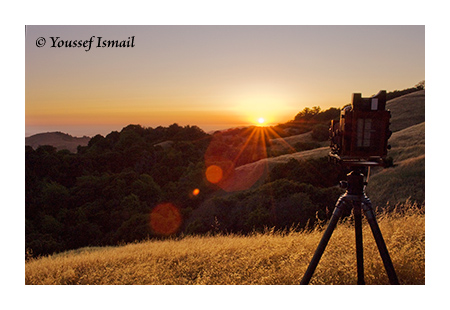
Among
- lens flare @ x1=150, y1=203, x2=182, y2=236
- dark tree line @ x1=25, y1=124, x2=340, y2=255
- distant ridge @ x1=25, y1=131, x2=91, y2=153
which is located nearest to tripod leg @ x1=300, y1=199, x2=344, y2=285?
dark tree line @ x1=25, y1=124, x2=340, y2=255

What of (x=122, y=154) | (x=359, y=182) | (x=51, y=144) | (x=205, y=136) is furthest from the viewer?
(x=205, y=136)

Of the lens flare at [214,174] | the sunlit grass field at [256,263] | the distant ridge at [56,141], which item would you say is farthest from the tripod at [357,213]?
the lens flare at [214,174]

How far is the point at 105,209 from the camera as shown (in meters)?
18.2

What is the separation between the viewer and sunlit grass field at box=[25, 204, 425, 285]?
164 inches

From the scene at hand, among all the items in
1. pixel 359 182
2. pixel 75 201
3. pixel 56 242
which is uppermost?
pixel 359 182

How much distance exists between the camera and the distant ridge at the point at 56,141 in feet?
A: 55.6

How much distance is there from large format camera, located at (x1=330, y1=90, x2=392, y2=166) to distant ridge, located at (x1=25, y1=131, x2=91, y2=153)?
1544 centimetres

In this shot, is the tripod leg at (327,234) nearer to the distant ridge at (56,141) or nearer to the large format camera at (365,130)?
the large format camera at (365,130)

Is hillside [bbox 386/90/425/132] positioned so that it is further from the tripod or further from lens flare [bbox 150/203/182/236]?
the tripod

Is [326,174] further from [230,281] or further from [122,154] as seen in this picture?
[122,154]

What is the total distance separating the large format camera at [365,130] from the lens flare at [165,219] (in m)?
12.6

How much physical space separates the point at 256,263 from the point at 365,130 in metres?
2.40

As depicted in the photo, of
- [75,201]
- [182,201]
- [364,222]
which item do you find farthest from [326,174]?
[75,201]

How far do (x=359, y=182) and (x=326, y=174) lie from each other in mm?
11764
